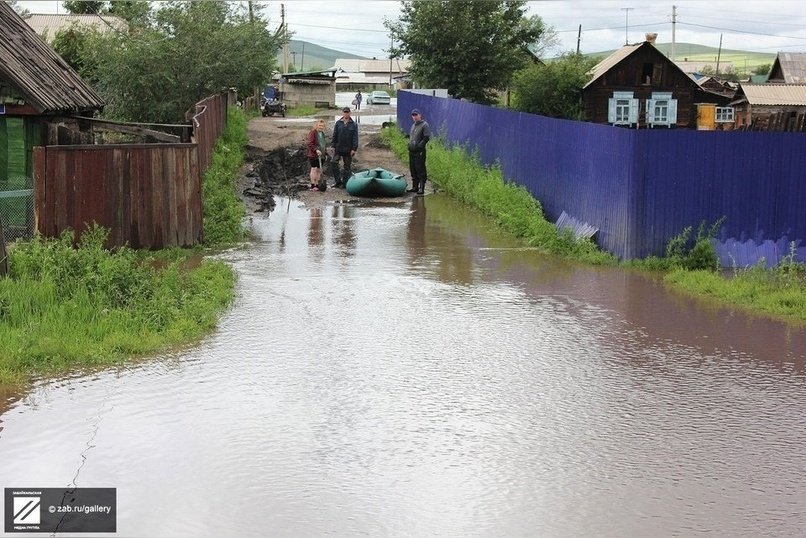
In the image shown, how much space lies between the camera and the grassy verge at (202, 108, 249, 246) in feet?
56.4

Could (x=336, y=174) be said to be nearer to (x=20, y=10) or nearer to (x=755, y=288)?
(x=755, y=288)

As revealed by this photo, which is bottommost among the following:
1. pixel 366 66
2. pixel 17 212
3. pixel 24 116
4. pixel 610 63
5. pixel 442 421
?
pixel 442 421

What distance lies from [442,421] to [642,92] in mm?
53220

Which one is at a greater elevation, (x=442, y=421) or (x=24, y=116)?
(x=24, y=116)

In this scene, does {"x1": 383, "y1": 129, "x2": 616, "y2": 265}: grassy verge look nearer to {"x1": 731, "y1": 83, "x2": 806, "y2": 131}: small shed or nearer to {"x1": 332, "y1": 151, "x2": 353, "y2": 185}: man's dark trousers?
{"x1": 332, "y1": 151, "x2": 353, "y2": 185}: man's dark trousers

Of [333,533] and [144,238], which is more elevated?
[144,238]

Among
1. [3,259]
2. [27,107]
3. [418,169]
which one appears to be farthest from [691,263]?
[27,107]

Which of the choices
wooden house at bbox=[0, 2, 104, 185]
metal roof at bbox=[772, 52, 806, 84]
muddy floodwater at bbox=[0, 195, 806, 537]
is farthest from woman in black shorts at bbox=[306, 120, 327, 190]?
metal roof at bbox=[772, 52, 806, 84]

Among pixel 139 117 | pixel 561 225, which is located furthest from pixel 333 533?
pixel 139 117

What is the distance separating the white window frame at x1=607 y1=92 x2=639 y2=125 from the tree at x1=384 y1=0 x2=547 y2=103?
454 inches

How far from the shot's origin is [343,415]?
28.3 ft

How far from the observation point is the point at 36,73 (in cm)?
1938

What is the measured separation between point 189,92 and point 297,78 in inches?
1780

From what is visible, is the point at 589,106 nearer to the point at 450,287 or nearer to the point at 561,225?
the point at 561,225
